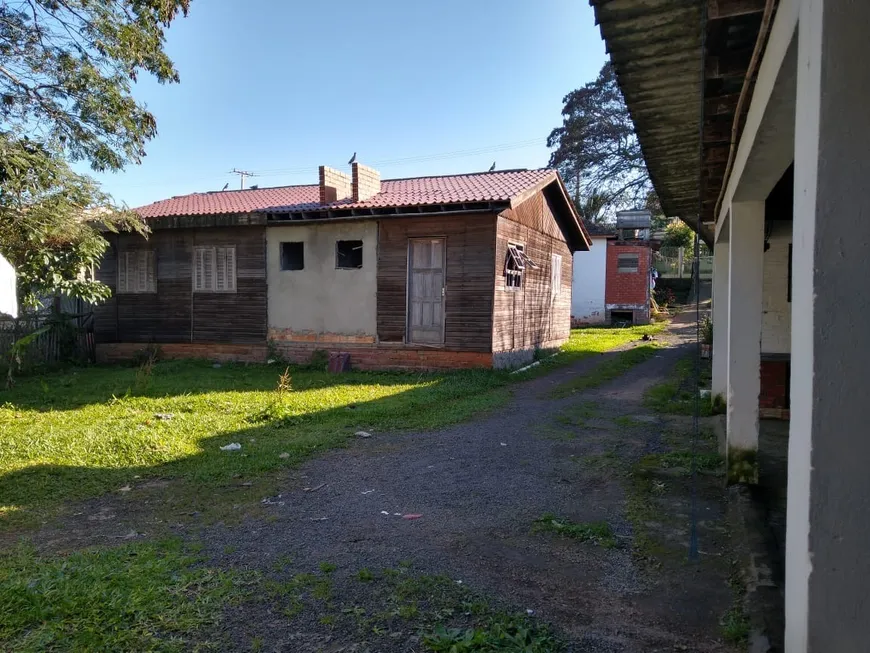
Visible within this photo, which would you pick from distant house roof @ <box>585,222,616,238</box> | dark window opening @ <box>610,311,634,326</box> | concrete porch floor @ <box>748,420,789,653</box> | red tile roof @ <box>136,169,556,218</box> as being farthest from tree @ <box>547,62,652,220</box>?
concrete porch floor @ <box>748,420,789,653</box>

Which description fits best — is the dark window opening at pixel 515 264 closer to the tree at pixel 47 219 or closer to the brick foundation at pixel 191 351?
the brick foundation at pixel 191 351

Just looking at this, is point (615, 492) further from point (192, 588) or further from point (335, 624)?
point (192, 588)

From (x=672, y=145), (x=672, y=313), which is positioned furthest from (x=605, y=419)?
(x=672, y=313)

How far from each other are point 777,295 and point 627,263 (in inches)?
736

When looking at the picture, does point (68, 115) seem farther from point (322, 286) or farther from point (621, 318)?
point (621, 318)

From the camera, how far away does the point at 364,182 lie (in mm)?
13812

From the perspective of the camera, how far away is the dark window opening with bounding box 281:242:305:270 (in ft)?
45.5

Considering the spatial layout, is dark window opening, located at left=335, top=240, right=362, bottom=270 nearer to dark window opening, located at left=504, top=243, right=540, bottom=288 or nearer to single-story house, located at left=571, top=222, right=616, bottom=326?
dark window opening, located at left=504, top=243, right=540, bottom=288

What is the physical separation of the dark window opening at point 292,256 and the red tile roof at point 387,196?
0.90 metres

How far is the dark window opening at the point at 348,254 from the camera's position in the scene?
13.3m

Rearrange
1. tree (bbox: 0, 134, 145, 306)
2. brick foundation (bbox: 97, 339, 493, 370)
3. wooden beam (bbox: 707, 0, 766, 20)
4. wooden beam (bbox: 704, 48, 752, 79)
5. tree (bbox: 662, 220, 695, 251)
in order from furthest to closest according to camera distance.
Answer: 1. tree (bbox: 662, 220, 695, 251)
2. brick foundation (bbox: 97, 339, 493, 370)
3. tree (bbox: 0, 134, 145, 306)
4. wooden beam (bbox: 704, 48, 752, 79)
5. wooden beam (bbox: 707, 0, 766, 20)

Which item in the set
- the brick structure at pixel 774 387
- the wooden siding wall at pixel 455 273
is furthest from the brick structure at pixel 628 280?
the brick structure at pixel 774 387

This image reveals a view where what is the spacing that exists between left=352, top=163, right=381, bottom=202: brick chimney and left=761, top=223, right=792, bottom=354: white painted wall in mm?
8491

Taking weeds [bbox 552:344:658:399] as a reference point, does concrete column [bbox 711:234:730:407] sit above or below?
above
